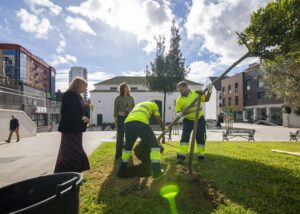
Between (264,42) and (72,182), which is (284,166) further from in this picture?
(72,182)

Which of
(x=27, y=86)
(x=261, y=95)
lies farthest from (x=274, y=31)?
(x=261, y=95)

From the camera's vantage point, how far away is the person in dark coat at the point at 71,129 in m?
4.35

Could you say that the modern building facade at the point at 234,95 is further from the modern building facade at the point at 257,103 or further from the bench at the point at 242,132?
the bench at the point at 242,132

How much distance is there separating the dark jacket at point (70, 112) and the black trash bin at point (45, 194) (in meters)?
1.71

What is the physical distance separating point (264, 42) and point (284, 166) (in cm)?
288

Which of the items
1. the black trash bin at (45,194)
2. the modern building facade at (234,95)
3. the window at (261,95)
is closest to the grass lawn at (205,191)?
the black trash bin at (45,194)

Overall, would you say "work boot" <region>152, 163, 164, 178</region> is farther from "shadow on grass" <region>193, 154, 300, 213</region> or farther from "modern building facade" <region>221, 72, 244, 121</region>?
"modern building facade" <region>221, 72, 244, 121</region>

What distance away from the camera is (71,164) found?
4.38 m

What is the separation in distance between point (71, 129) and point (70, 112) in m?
0.30

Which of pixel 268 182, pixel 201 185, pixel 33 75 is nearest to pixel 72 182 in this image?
pixel 201 185

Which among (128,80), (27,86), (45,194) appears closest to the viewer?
(45,194)

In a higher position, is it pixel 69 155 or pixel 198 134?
pixel 198 134

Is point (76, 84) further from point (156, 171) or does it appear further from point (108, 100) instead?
point (108, 100)

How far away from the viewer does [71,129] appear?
14.4ft
